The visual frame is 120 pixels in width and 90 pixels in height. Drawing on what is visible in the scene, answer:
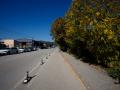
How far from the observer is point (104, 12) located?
42.5ft

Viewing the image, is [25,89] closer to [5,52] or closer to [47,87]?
[47,87]

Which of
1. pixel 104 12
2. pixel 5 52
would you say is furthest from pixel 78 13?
pixel 5 52

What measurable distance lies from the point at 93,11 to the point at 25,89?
826 centimetres

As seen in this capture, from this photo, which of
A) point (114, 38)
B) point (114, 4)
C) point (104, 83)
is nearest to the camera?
point (104, 83)

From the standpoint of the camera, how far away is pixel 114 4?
12031 millimetres

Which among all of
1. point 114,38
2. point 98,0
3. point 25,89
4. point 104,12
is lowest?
point 25,89

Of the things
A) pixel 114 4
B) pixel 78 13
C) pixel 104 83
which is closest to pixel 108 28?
pixel 114 4

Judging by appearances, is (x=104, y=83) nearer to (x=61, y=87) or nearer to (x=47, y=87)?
(x=61, y=87)

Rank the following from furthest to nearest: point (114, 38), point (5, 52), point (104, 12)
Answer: point (5, 52) < point (104, 12) < point (114, 38)

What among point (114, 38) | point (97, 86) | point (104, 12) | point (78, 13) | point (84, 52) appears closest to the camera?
point (97, 86)

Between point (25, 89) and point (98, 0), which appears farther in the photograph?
point (98, 0)

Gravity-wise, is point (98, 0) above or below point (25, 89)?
above

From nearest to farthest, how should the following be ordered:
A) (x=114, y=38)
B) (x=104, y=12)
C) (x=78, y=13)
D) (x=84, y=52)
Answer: (x=114, y=38) → (x=104, y=12) → (x=78, y=13) → (x=84, y=52)

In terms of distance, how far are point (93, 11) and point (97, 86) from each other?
7.20m
